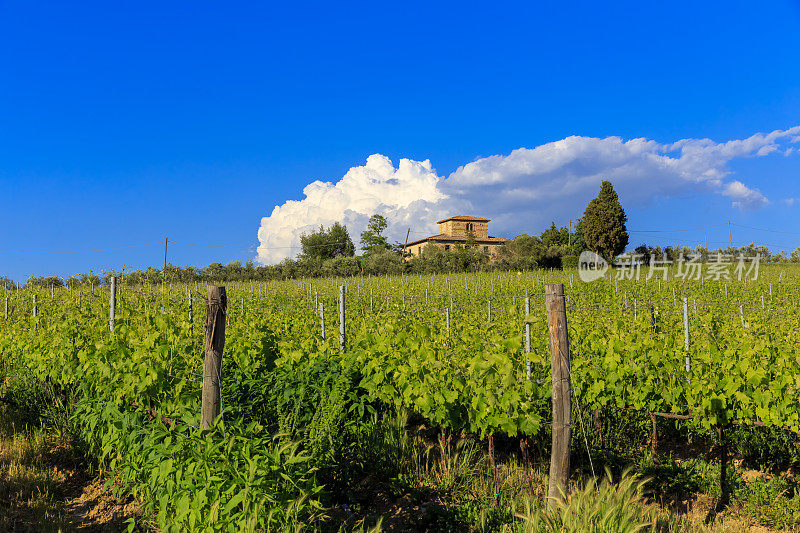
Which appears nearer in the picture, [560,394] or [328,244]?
[560,394]

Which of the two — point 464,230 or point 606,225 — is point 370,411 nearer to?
point 606,225

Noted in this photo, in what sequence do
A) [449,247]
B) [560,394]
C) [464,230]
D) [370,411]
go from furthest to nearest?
[464,230] → [449,247] → [370,411] → [560,394]

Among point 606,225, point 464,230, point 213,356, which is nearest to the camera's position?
point 213,356

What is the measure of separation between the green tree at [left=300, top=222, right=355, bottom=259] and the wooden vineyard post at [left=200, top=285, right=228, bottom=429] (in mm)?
62184

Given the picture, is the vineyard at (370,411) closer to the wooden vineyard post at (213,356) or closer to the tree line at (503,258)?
the wooden vineyard post at (213,356)

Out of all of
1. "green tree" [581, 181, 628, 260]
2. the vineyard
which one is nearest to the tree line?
"green tree" [581, 181, 628, 260]

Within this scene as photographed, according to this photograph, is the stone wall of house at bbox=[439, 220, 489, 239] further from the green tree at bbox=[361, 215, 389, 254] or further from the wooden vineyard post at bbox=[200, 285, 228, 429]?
the wooden vineyard post at bbox=[200, 285, 228, 429]

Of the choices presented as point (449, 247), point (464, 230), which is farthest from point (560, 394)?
point (464, 230)

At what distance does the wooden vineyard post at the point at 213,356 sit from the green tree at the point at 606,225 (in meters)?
50.4

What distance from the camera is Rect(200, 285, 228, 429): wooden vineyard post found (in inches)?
147

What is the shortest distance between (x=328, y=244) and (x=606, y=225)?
123ft

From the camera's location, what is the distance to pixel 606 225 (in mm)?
48469

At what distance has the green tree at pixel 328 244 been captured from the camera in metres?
66.8

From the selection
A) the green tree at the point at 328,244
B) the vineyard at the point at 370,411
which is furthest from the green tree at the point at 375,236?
the vineyard at the point at 370,411
